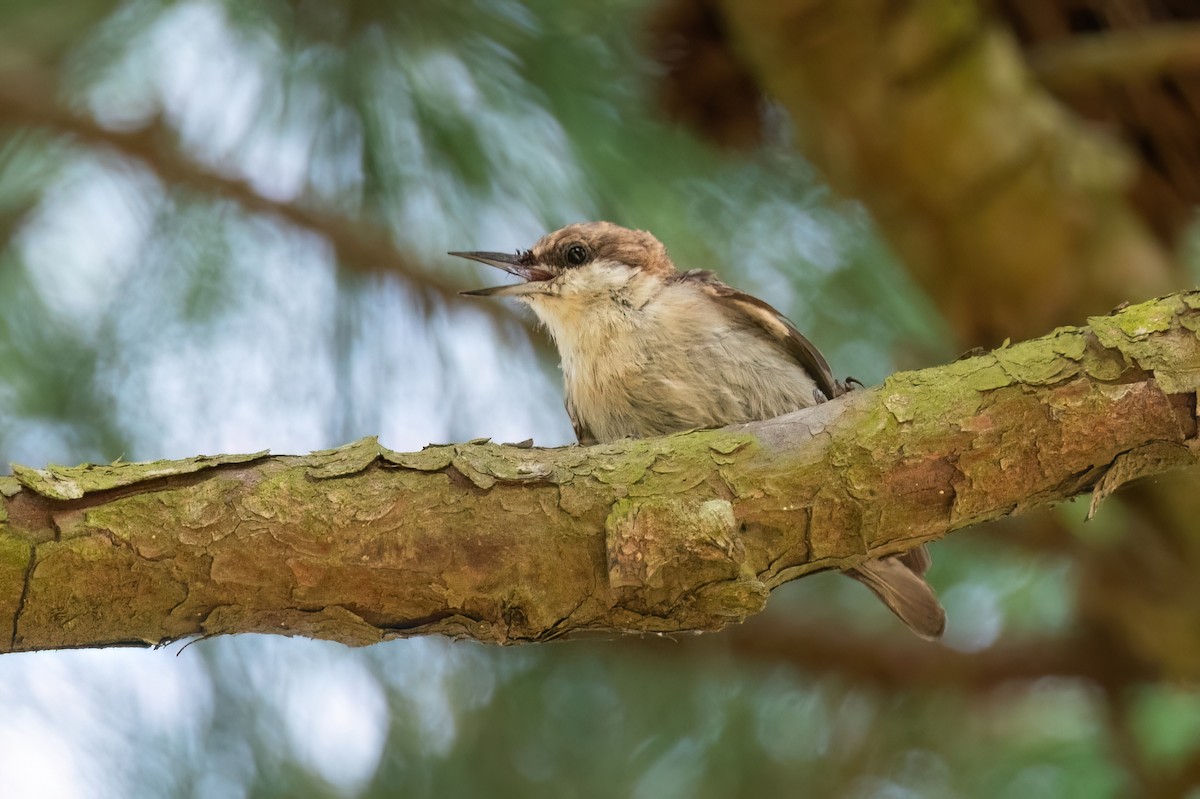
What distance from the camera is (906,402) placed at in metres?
2.01

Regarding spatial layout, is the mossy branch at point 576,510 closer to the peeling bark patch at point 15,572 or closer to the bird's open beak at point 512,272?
the peeling bark patch at point 15,572

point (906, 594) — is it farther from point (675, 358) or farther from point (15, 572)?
point (15, 572)

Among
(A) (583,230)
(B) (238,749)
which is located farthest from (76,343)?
(A) (583,230)

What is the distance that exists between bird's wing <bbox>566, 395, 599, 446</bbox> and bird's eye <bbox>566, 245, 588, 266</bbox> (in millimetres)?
376

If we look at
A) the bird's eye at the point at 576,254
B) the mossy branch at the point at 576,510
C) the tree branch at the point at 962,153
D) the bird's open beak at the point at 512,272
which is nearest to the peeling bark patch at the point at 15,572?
the mossy branch at the point at 576,510

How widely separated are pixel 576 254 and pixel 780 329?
612 mm

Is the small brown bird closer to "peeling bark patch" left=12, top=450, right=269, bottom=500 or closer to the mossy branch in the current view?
the mossy branch

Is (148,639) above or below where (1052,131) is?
below

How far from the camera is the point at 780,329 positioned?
9.59 ft

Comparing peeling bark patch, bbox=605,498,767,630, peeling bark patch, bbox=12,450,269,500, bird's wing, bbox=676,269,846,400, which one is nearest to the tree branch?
bird's wing, bbox=676,269,846,400

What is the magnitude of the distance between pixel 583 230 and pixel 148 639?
5.42ft

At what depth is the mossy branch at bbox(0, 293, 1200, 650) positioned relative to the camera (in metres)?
1.90

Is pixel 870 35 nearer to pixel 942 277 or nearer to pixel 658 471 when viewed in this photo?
pixel 942 277

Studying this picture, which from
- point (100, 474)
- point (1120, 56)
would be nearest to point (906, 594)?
point (1120, 56)
